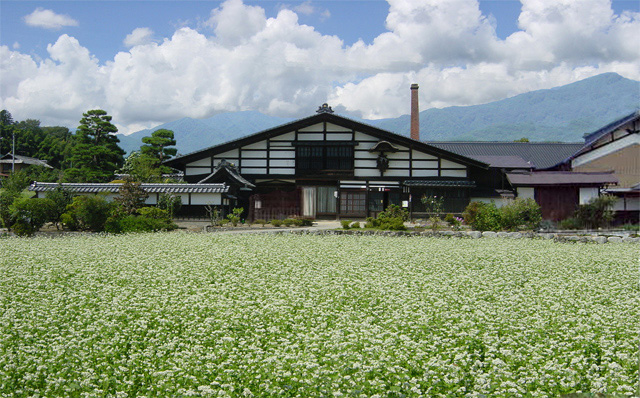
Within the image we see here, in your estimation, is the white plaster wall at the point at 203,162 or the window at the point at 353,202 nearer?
→ the window at the point at 353,202

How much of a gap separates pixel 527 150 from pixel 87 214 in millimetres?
35282

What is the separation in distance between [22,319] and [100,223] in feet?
56.9

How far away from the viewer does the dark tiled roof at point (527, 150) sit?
43.3 meters

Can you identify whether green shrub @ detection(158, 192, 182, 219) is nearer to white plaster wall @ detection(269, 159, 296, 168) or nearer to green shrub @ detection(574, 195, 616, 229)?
white plaster wall @ detection(269, 159, 296, 168)

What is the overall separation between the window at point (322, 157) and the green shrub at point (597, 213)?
14731mm

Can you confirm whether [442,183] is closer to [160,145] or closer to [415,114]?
[415,114]

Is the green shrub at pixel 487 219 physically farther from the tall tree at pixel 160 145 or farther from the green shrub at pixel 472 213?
the tall tree at pixel 160 145

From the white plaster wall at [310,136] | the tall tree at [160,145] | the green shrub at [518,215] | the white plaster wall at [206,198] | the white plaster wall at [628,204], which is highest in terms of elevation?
the tall tree at [160,145]

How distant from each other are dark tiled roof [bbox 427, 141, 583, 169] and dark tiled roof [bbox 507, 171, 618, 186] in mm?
8442

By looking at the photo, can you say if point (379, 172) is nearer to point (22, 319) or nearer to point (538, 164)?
point (538, 164)

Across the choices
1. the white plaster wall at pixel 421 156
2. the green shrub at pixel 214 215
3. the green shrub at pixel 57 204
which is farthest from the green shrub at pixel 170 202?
the white plaster wall at pixel 421 156

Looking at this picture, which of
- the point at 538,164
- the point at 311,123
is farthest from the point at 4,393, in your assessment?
the point at 538,164

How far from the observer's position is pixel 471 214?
2634 centimetres

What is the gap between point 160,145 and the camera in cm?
5522
